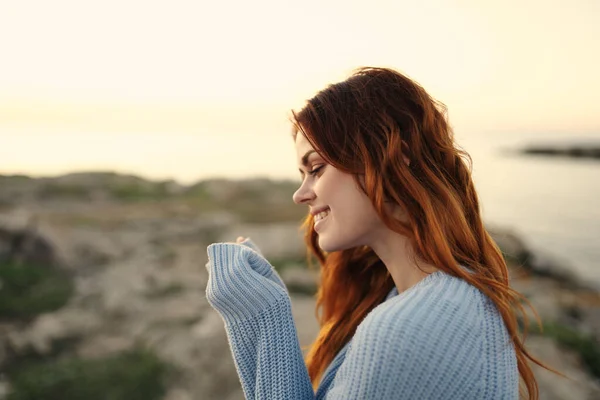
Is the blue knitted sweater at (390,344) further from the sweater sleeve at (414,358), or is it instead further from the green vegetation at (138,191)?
the green vegetation at (138,191)

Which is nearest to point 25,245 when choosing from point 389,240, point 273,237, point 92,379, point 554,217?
point 92,379

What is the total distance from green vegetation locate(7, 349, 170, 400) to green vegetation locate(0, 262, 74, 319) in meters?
1.12

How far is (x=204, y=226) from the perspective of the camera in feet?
30.3

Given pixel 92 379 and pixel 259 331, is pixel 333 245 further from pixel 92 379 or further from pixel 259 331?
pixel 92 379

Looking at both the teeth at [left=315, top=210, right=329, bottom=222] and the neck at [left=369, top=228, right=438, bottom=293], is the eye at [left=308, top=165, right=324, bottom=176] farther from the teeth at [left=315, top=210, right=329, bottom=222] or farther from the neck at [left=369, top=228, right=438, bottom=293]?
the neck at [left=369, top=228, right=438, bottom=293]

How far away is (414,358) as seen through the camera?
1.33m

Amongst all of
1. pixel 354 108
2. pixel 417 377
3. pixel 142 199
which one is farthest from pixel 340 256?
pixel 142 199

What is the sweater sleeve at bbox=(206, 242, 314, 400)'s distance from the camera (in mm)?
1686

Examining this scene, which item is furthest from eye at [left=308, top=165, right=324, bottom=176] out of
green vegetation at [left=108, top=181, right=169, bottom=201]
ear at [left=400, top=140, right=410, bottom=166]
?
green vegetation at [left=108, top=181, right=169, bottom=201]

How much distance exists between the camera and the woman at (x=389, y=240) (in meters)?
1.48

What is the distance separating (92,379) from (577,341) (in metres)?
4.68

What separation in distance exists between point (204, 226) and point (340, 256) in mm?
7046

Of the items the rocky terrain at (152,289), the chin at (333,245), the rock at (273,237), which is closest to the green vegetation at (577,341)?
the rocky terrain at (152,289)

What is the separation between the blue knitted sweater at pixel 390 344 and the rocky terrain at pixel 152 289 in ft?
3.38
